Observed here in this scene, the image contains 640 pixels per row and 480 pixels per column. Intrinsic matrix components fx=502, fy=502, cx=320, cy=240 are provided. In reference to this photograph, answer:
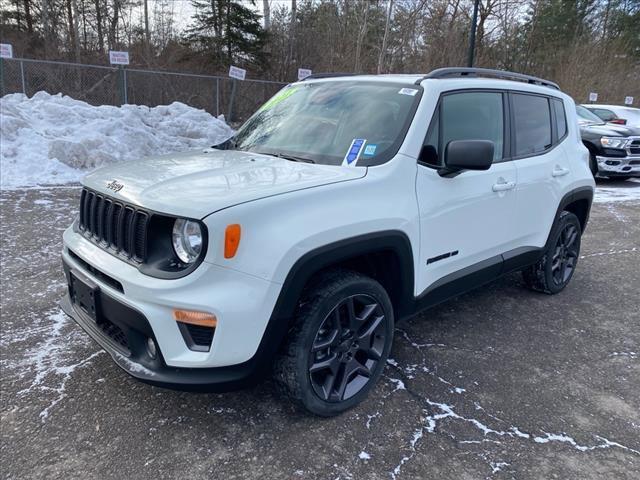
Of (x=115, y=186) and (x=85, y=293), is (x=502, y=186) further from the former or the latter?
(x=85, y=293)

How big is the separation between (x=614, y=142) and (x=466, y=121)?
9.77 m

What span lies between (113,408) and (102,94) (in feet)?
48.5

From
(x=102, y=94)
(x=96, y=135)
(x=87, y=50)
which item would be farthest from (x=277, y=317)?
(x=87, y=50)

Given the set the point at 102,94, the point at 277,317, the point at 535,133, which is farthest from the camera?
the point at 102,94

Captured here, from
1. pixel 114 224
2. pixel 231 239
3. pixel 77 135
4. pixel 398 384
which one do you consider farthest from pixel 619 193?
pixel 77 135

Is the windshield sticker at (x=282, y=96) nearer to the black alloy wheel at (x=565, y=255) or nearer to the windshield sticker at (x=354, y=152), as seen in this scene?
the windshield sticker at (x=354, y=152)

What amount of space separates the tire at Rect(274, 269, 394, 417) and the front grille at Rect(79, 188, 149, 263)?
86 cm

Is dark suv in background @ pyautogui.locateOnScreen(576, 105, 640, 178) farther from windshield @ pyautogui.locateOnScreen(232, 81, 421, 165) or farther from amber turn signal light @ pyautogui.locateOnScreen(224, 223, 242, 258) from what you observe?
amber turn signal light @ pyautogui.locateOnScreen(224, 223, 242, 258)

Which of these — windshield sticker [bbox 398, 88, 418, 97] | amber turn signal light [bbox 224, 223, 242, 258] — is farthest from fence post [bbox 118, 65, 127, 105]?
amber turn signal light [bbox 224, 223, 242, 258]

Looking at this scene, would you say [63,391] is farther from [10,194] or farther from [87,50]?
[87,50]

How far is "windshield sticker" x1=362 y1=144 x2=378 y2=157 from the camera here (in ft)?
9.70

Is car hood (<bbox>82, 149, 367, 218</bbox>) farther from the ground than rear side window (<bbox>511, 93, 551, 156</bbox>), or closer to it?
closer to it

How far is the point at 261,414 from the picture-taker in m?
2.79

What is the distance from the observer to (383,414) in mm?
2840
